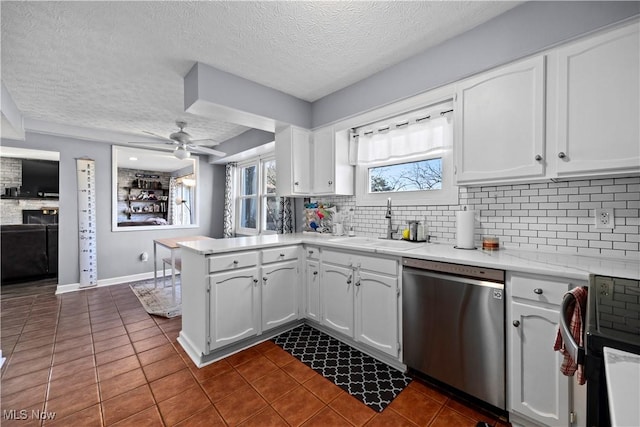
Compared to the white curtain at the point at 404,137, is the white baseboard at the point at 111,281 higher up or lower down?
lower down

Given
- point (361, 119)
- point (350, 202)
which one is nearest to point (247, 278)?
point (350, 202)

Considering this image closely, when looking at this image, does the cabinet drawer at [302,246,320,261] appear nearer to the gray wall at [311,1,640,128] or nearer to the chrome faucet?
the chrome faucet

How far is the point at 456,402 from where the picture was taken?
170cm

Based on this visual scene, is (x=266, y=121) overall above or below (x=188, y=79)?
below

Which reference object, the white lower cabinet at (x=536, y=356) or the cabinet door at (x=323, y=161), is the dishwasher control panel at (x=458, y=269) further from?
the cabinet door at (x=323, y=161)

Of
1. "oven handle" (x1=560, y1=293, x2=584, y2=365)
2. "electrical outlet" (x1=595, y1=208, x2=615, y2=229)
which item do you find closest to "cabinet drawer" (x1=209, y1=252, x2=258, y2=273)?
"oven handle" (x1=560, y1=293, x2=584, y2=365)

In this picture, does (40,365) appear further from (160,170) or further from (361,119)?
(160,170)

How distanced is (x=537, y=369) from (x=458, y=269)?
1.97ft

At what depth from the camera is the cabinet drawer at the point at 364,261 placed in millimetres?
2000

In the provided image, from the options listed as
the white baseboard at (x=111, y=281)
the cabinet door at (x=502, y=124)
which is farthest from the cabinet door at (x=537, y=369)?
the white baseboard at (x=111, y=281)

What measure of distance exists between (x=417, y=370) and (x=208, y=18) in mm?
2838

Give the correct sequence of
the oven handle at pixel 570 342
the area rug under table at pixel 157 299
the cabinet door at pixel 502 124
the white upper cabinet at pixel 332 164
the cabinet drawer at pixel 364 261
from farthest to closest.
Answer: the area rug under table at pixel 157 299 → the white upper cabinet at pixel 332 164 → the cabinet drawer at pixel 364 261 → the cabinet door at pixel 502 124 → the oven handle at pixel 570 342

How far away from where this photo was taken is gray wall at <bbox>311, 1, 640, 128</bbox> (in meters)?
1.55

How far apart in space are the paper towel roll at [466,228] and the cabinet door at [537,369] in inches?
24.1
